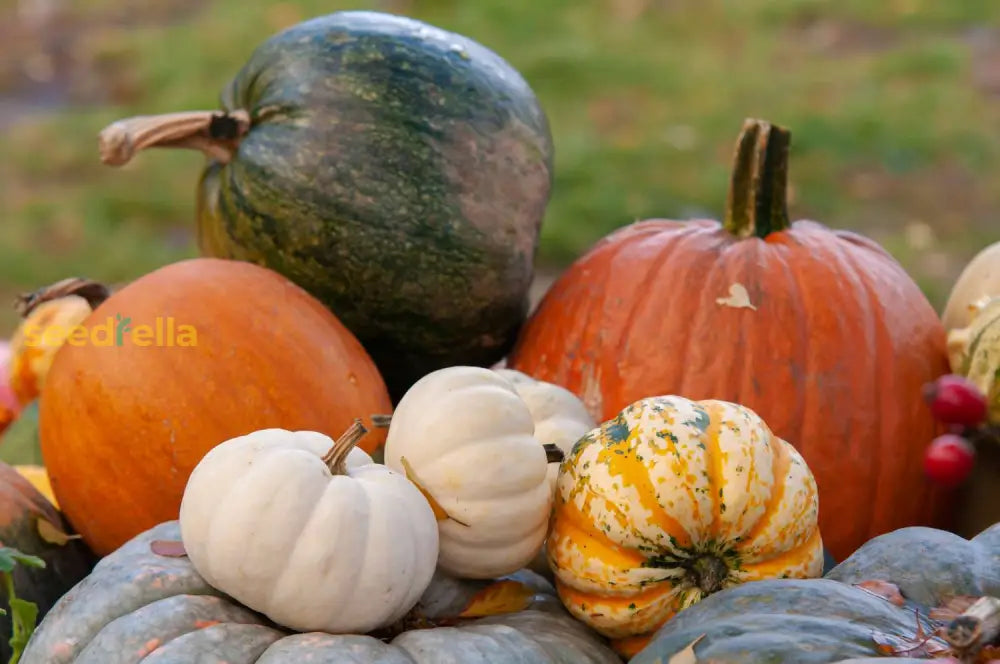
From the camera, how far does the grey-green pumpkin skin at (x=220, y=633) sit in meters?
1.41

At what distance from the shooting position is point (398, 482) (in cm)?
147

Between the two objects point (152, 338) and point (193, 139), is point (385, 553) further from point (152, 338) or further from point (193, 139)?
point (193, 139)

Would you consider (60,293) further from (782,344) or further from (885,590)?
(885,590)

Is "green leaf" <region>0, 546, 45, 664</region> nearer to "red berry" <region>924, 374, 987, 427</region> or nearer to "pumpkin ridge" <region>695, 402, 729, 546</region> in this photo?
"pumpkin ridge" <region>695, 402, 729, 546</region>

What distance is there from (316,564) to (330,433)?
530 millimetres

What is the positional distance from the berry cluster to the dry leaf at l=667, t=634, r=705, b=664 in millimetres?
780

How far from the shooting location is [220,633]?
1434mm

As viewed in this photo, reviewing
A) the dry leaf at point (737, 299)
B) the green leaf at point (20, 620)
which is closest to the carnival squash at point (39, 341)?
the green leaf at point (20, 620)

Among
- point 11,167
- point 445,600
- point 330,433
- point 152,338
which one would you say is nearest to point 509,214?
point 330,433

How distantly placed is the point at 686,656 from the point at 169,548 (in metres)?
0.71

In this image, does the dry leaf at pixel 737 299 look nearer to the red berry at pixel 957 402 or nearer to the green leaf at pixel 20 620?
the red berry at pixel 957 402

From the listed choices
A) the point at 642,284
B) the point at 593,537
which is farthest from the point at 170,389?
the point at 642,284

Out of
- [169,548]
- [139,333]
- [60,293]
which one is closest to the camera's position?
[169,548]

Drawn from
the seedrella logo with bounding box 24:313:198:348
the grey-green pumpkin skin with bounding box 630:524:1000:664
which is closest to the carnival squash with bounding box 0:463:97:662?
the seedrella logo with bounding box 24:313:198:348
